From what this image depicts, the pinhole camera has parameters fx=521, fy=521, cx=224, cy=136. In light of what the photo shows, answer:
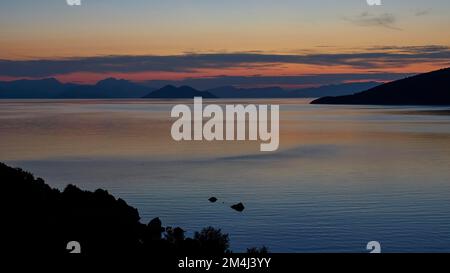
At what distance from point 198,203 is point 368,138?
61376 millimetres

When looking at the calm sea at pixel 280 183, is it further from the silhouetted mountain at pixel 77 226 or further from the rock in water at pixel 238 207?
the silhouetted mountain at pixel 77 226

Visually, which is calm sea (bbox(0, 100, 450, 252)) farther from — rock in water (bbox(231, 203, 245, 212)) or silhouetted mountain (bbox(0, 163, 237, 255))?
silhouetted mountain (bbox(0, 163, 237, 255))

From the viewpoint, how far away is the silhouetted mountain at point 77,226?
1606 centimetres

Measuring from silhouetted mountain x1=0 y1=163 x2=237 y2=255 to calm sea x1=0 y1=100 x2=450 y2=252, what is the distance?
210 inches

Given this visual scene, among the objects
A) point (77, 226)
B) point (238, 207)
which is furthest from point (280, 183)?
point (77, 226)

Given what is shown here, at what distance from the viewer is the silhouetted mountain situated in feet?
52.7

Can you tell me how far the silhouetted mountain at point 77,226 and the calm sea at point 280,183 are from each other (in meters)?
5.34

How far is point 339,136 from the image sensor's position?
3733 inches

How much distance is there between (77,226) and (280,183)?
84.5 feet

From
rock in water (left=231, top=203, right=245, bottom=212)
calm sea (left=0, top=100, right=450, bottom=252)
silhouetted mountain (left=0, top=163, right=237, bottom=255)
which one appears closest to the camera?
silhouetted mountain (left=0, top=163, right=237, bottom=255)

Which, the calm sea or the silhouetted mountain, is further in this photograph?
the calm sea

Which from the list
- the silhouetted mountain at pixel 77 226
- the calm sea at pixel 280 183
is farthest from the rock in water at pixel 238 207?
the silhouetted mountain at pixel 77 226

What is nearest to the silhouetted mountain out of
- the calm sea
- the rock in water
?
the calm sea
